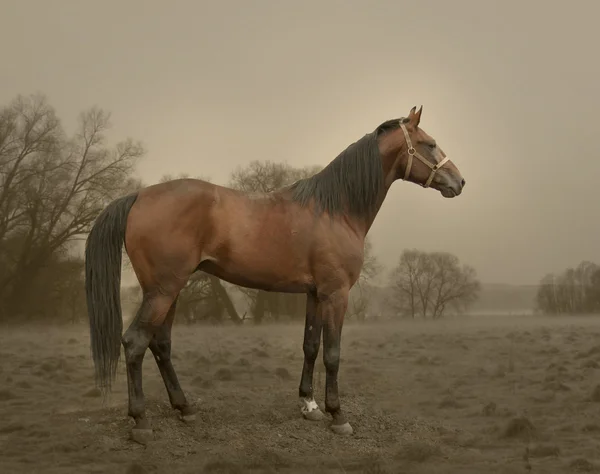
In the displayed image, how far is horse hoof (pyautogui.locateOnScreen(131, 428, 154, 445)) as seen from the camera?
5.21 metres

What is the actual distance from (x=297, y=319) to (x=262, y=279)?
49.2ft

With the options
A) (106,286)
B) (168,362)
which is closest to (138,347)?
(106,286)

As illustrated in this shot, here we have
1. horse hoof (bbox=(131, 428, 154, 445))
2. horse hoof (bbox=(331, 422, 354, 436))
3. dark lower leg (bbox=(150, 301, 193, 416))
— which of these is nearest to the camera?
horse hoof (bbox=(131, 428, 154, 445))

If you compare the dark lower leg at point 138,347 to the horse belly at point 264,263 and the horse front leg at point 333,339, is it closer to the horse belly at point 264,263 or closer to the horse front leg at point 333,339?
the horse belly at point 264,263

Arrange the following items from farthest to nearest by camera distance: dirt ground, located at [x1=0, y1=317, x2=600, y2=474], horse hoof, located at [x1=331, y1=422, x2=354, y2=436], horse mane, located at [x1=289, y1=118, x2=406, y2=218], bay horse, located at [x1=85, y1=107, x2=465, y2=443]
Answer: horse mane, located at [x1=289, y1=118, x2=406, y2=218] → horse hoof, located at [x1=331, y1=422, x2=354, y2=436] → bay horse, located at [x1=85, y1=107, x2=465, y2=443] → dirt ground, located at [x1=0, y1=317, x2=600, y2=474]

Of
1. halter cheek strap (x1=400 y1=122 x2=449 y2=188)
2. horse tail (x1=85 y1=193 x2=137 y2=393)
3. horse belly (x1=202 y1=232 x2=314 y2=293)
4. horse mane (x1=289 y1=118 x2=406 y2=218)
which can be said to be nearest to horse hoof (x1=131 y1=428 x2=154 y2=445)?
horse tail (x1=85 y1=193 x2=137 y2=393)

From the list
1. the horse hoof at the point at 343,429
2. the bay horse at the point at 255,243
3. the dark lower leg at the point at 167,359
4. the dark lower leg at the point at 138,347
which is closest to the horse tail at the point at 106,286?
the bay horse at the point at 255,243

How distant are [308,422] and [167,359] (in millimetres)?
1736

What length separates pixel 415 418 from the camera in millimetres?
6531

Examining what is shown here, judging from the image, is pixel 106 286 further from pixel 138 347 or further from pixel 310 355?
pixel 310 355

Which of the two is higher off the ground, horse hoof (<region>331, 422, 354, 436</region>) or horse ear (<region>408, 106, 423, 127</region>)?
horse ear (<region>408, 106, 423, 127</region>)

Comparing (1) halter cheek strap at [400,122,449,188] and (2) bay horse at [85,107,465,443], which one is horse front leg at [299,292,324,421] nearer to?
(2) bay horse at [85,107,465,443]

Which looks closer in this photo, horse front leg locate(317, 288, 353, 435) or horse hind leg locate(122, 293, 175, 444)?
horse hind leg locate(122, 293, 175, 444)

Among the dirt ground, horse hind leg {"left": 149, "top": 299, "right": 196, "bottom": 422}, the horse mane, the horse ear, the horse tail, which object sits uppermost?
the horse ear
